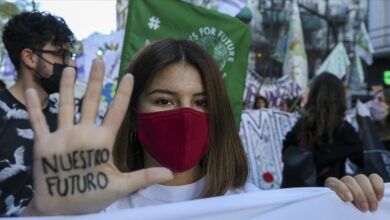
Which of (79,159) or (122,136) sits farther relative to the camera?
(122,136)

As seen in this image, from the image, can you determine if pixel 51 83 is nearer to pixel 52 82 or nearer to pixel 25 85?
pixel 52 82

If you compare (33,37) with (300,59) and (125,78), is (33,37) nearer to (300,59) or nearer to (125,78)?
(125,78)

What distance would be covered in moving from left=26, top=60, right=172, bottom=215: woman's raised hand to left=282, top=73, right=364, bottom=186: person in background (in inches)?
96.3

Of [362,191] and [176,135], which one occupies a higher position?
[176,135]

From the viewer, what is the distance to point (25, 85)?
2.37m

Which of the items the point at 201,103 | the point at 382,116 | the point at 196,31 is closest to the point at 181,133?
the point at 201,103

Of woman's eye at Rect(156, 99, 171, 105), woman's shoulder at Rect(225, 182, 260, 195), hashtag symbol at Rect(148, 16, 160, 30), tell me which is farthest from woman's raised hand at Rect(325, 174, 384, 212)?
hashtag symbol at Rect(148, 16, 160, 30)

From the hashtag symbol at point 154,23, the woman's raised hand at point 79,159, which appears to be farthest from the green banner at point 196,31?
the woman's raised hand at point 79,159

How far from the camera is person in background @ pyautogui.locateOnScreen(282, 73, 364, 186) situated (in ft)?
11.3

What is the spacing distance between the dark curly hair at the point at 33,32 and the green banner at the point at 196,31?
0.47m

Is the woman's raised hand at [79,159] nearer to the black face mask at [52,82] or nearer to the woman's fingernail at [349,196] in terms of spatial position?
the woman's fingernail at [349,196]

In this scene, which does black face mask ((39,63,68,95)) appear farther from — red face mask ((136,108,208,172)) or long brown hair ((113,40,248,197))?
red face mask ((136,108,208,172))

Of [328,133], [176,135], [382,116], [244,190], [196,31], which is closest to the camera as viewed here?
[176,135]

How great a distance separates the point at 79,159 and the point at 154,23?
210cm
